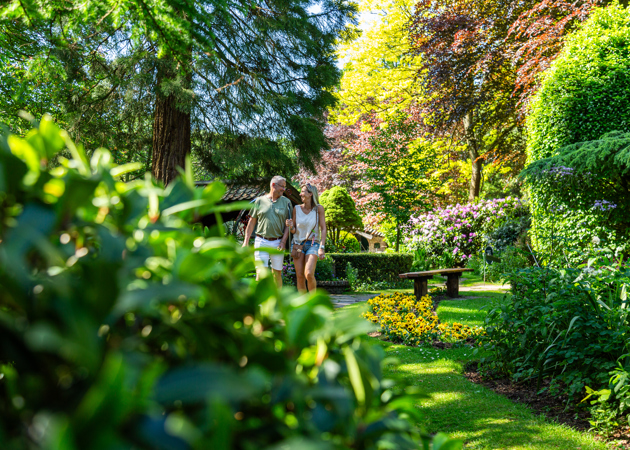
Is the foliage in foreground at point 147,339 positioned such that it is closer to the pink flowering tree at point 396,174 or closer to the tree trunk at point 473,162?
the pink flowering tree at point 396,174

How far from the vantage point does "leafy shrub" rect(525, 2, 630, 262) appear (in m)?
6.98

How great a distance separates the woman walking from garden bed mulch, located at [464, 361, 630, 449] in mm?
2479

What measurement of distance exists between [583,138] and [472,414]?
21.7 ft

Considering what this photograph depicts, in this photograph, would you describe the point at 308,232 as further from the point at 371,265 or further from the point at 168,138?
the point at 371,265

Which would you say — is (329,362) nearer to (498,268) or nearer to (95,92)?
(95,92)

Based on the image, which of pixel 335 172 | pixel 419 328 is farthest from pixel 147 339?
pixel 335 172

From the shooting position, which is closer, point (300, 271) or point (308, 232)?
point (308, 232)

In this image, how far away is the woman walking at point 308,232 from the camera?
19.0ft

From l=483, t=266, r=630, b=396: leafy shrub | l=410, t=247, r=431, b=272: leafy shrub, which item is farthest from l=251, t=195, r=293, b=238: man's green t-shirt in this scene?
l=410, t=247, r=431, b=272: leafy shrub

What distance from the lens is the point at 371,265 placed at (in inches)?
480

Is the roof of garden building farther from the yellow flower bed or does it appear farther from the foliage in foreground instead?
the foliage in foreground

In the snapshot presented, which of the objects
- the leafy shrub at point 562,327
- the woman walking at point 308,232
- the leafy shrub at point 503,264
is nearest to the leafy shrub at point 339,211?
the leafy shrub at point 503,264

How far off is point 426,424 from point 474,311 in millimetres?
3733

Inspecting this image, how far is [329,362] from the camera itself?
469 mm
